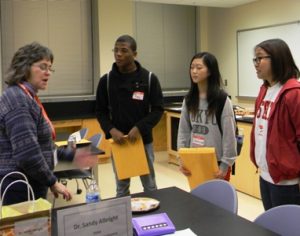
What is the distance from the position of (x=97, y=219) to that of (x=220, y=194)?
3.14 ft

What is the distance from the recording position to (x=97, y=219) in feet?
3.92

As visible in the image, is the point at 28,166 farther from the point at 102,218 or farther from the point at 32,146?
the point at 102,218

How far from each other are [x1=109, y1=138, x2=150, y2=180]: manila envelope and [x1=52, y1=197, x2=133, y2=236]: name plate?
5.17 feet

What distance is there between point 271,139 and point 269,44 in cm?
52

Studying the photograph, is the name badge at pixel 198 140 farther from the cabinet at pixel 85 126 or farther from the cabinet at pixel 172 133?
the cabinet at pixel 172 133

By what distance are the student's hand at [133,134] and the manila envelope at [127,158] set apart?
30 mm

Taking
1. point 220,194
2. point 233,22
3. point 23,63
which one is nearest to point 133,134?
point 220,194

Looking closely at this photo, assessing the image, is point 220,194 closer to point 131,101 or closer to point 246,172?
point 131,101

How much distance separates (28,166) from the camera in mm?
1790

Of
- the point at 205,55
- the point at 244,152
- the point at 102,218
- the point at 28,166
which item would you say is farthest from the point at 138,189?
the point at 102,218

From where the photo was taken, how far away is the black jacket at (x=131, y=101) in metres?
2.89

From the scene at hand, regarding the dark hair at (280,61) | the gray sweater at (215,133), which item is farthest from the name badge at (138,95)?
the dark hair at (280,61)

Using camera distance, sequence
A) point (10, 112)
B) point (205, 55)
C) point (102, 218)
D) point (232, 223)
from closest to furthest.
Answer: point (102, 218) → point (232, 223) → point (10, 112) → point (205, 55)

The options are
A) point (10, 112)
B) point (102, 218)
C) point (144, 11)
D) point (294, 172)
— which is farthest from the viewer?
point (144, 11)
